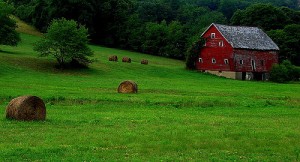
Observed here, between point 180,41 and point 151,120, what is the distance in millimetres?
84503

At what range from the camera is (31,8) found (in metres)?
113

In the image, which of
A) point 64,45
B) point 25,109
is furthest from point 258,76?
point 25,109

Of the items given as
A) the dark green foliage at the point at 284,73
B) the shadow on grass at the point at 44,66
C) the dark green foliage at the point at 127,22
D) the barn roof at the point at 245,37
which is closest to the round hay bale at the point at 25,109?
the shadow on grass at the point at 44,66

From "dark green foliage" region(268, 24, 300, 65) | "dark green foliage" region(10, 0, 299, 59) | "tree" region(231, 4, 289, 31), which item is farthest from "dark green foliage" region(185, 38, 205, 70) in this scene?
"tree" region(231, 4, 289, 31)

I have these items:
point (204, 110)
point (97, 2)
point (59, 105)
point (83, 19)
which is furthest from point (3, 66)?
point (97, 2)

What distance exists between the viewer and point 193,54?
3524 inches

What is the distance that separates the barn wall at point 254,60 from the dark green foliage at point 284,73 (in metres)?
4.03

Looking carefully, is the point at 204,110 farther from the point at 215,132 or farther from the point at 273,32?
the point at 273,32

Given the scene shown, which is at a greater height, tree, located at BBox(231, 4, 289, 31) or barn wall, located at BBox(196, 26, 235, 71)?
tree, located at BBox(231, 4, 289, 31)

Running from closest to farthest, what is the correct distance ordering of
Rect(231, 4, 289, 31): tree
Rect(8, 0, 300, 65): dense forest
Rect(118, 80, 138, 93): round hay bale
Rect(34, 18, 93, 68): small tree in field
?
Rect(118, 80, 138, 93): round hay bale → Rect(34, 18, 93, 68): small tree in field → Rect(8, 0, 300, 65): dense forest → Rect(231, 4, 289, 31): tree

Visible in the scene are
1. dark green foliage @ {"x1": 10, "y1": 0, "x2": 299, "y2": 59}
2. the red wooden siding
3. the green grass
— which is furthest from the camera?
dark green foliage @ {"x1": 10, "y1": 0, "x2": 299, "y2": 59}

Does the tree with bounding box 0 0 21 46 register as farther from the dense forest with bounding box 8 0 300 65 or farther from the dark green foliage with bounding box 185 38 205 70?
the dense forest with bounding box 8 0 300 65

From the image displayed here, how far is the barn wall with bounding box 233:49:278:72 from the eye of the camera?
89.1 meters

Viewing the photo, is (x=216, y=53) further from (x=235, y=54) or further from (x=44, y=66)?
(x=44, y=66)
